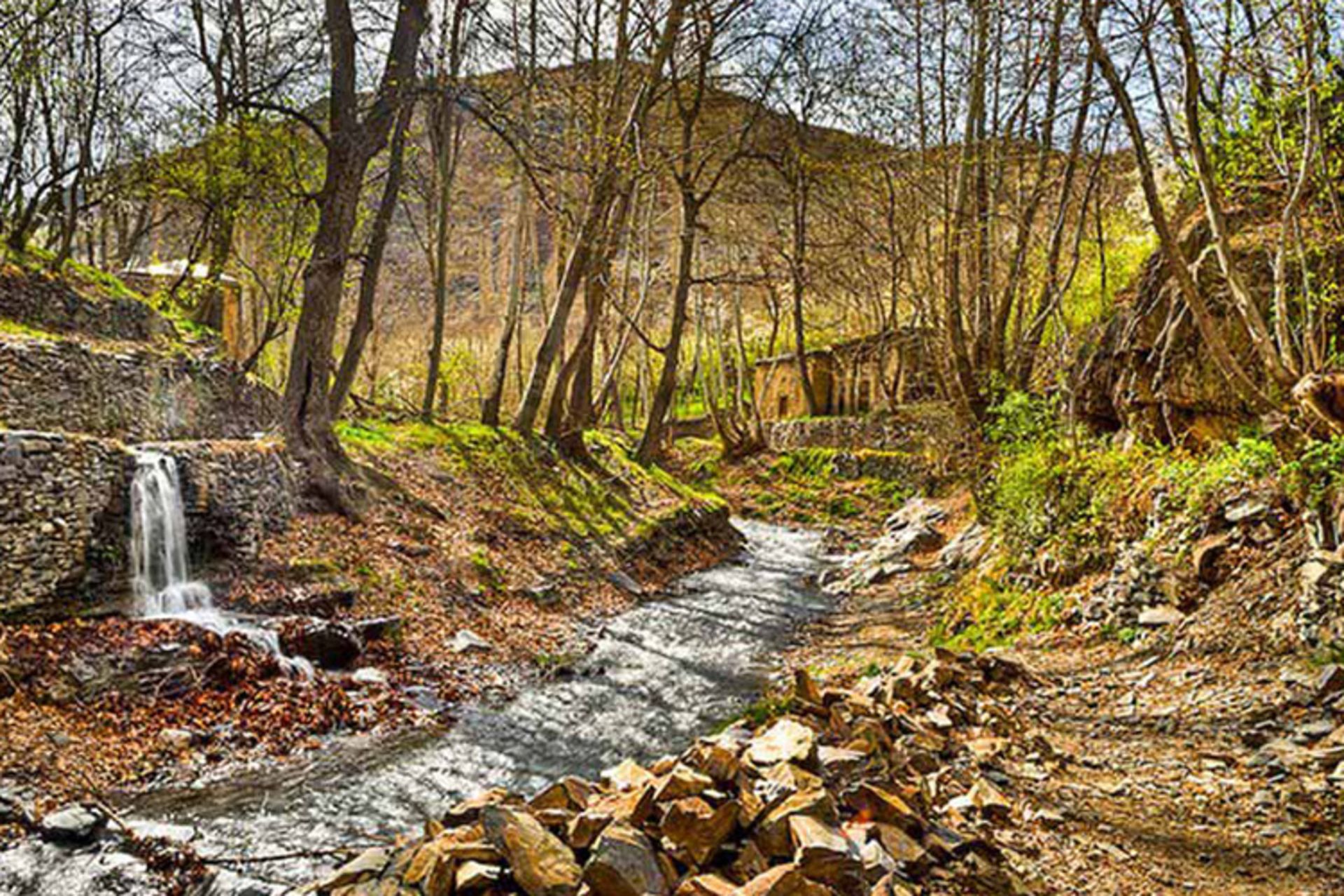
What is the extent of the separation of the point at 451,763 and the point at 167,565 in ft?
14.7

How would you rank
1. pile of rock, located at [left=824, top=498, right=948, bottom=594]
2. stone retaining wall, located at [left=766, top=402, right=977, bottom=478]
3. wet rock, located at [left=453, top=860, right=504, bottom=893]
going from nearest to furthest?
wet rock, located at [left=453, top=860, right=504, bottom=893] < pile of rock, located at [left=824, top=498, right=948, bottom=594] < stone retaining wall, located at [left=766, top=402, right=977, bottom=478]

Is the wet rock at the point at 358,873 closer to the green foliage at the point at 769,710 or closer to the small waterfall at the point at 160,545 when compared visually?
the green foliage at the point at 769,710

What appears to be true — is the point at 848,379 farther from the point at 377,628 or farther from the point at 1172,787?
the point at 1172,787

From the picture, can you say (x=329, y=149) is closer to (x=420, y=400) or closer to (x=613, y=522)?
(x=613, y=522)

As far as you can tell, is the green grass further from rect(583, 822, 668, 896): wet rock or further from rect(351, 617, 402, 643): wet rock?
rect(583, 822, 668, 896): wet rock

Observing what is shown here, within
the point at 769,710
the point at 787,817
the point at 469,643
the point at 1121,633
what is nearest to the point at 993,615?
the point at 1121,633

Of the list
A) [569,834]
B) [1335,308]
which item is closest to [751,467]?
[1335,308]

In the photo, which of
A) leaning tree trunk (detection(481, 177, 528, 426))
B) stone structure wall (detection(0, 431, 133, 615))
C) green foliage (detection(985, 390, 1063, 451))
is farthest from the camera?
leaning tree trunk (detection(481, 177, 528, 426))

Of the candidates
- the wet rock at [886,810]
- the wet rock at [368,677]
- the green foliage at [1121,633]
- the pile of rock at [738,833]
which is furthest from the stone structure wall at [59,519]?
the green foliage at [1121,633]

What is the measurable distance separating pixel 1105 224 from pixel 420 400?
2568cm

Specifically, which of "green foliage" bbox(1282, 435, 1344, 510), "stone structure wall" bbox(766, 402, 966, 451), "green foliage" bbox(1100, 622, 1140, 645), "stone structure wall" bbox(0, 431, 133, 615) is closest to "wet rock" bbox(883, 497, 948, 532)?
"stone structure wall" bbox(766, 402, 966, 451)

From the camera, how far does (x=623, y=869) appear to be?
306cm

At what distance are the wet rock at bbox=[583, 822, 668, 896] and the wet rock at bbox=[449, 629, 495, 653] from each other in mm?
6188

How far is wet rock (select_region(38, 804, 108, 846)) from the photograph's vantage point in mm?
4867
